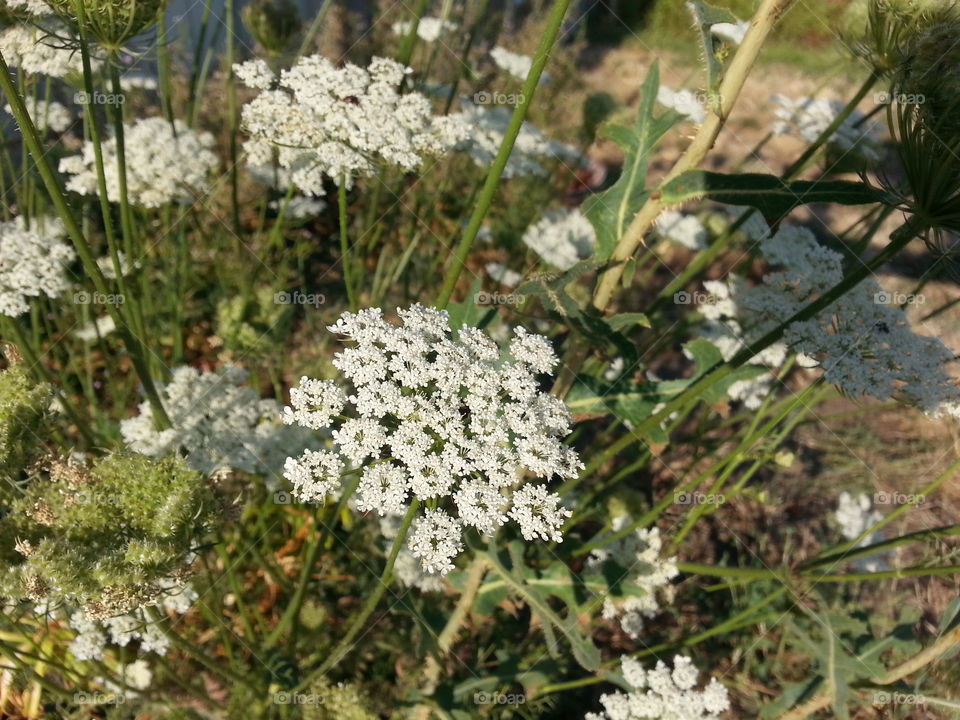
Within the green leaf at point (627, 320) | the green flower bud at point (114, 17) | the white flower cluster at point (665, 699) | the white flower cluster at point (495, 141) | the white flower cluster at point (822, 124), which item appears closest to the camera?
the green leaf at point (627, 320)

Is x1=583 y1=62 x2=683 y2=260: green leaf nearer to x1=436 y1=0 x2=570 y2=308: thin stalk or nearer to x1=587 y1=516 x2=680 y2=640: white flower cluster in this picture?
x1=436 y1=0 x2=570 y2=308: thin stalk

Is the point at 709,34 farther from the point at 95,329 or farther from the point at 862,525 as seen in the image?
the point at 862,525

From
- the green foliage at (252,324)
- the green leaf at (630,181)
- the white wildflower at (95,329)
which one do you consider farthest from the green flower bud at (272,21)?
the green leaf at (630,181)

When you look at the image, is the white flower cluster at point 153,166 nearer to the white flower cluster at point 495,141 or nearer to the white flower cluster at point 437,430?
the white flower cluster at point 495,141

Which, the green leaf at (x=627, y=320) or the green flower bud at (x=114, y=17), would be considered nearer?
the green leaf at (x=627, y=320)

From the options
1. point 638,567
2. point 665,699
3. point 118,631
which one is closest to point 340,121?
point 118,631

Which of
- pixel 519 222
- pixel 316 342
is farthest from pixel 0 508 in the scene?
pixel 519 222
